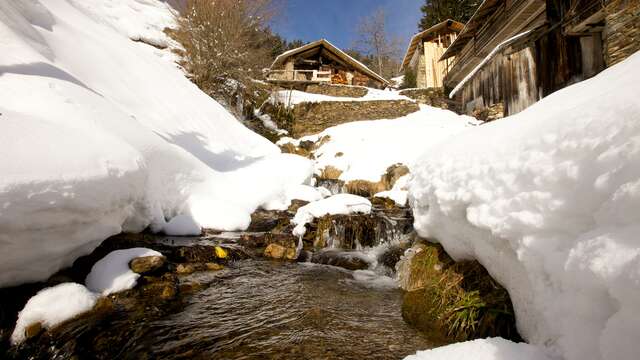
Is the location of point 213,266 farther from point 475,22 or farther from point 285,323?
point 475,22

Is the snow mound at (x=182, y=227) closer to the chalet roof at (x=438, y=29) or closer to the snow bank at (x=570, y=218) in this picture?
the snow bank at (x=570, y=218)

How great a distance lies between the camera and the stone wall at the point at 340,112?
68.4 ft

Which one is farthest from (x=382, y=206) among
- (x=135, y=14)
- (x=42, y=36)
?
(x=135, y=14)

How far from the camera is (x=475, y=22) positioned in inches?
488

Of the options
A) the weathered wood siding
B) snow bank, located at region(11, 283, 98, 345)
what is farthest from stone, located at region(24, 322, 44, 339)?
the weathered wood siding

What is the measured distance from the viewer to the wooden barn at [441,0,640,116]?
18.7 ft

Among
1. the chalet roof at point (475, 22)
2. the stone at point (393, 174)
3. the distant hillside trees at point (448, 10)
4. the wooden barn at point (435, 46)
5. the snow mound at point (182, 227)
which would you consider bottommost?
the snow mound at point (182, 227)

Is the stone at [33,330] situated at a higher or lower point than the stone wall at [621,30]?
lower

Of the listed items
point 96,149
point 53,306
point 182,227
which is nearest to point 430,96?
point 182,227

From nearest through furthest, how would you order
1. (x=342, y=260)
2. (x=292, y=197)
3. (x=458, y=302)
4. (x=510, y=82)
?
(x=458, y=302), (x=342, y=260), (x=510, y=82), (x=292, y=197)

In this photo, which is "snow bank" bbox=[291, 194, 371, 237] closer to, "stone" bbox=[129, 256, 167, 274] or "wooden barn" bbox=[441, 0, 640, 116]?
"stone" bbox=[129, 256, 167, 274]

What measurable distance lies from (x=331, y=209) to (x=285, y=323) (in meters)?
4.26

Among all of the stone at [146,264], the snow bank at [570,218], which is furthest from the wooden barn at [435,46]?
the stone at [146,264]

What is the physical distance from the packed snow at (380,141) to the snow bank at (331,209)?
5290 mm
